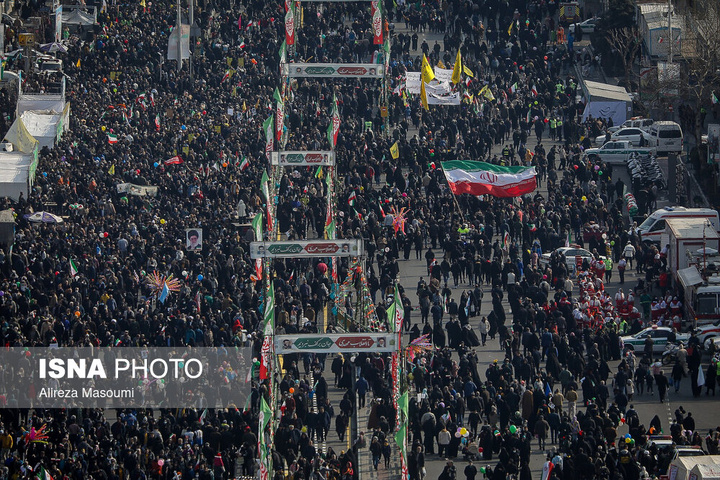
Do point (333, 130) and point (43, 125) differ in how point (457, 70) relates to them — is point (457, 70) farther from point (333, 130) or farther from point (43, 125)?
point (43, 125)

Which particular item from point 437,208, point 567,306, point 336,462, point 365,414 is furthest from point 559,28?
point 336,462

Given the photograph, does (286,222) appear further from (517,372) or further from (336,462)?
(336,462)

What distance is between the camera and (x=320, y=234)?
57.9 m

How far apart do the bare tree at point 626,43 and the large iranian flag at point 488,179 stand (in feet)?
65.7

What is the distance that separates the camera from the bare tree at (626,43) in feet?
245

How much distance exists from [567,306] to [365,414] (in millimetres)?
6997

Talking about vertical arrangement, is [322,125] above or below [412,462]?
above

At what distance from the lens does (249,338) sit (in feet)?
152

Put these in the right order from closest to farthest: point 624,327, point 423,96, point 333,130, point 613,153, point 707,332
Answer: point 707,332, point 624,327, point 333,130, point 613,153, point 423,96

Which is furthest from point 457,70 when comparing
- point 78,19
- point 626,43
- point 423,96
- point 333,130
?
point 78,19

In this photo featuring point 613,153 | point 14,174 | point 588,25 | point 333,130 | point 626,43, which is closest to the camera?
point 333,130

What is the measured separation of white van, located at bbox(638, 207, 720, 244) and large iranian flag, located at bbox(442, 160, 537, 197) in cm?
384

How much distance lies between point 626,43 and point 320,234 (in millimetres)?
24256

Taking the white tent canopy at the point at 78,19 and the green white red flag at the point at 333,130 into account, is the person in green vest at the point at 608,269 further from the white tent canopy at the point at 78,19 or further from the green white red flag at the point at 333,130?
the white tent canopy at the point at 78,19
